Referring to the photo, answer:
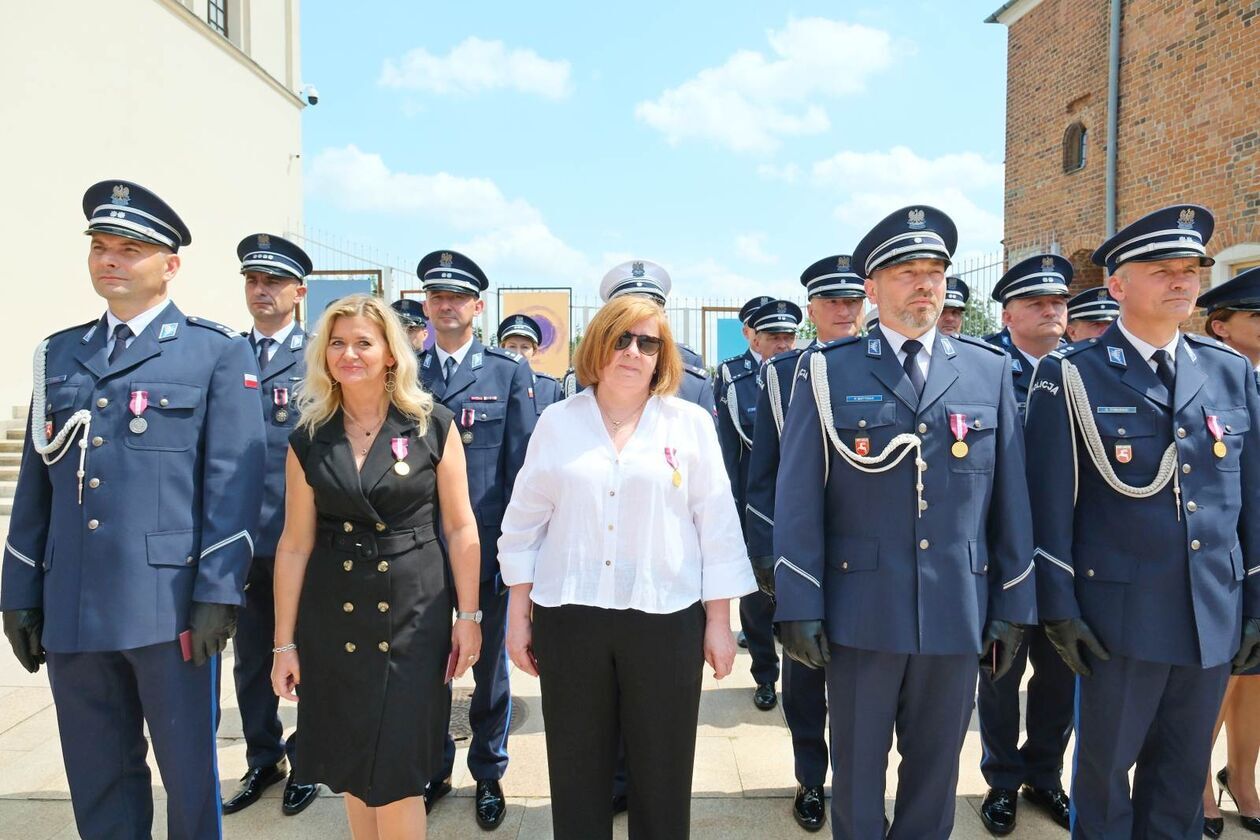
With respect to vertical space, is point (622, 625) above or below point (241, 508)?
below

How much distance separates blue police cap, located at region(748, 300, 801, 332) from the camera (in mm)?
5305

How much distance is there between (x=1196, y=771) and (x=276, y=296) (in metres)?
4.13

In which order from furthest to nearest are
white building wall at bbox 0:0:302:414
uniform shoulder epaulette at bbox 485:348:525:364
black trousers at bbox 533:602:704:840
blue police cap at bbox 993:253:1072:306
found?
white building wall at bbox 0:0:302:414 < blue police cap at bbox 993:253:1072:306 < uniform shoulder epaulette at bbox 485:348:525:364 < black trousers at bbox 533:602:704:840

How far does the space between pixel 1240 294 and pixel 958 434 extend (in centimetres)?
190

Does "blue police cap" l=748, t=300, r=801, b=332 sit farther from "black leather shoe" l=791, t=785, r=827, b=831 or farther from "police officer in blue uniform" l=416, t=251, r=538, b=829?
"black leather shoe" l=791, t=785, r=827, b=831

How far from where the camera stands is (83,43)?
1083 cm

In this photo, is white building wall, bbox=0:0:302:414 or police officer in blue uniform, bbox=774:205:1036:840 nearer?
police officer in blue uniform, bbox=774:205:1036:840

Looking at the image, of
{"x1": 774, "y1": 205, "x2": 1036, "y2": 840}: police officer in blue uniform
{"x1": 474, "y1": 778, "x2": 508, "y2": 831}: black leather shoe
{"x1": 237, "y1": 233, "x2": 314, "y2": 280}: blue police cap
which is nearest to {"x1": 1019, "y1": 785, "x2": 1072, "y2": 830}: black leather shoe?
{"x1": 774, "y1": 205, "x2": 1036, "y2": 840}: police officer in blue uniform

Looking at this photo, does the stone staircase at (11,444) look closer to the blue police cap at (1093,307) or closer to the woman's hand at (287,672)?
the woman's hand at (287,672)

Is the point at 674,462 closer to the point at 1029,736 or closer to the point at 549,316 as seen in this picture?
the point at 1029,736

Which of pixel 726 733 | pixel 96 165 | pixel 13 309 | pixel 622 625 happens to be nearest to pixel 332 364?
pixel 622 625

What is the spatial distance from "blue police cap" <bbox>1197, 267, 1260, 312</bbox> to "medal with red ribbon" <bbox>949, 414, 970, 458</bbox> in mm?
1646

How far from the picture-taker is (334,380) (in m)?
2.59

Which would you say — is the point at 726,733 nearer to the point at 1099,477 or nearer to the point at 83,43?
Answer: the point at 1099,477
